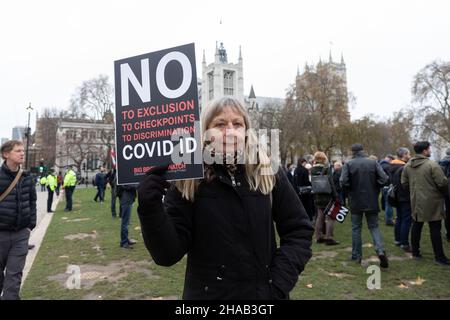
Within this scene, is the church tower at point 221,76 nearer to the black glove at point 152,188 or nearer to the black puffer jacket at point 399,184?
the black puffer jacket at point 399,184

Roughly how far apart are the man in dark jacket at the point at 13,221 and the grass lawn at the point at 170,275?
33.6 inches

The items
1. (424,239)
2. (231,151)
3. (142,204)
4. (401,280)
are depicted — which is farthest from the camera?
(424,239)

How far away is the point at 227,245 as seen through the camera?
1906 mm

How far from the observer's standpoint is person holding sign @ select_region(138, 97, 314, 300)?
72.2 inches

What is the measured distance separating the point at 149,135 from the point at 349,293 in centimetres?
390

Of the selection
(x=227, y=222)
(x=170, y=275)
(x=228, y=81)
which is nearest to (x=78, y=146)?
(x=228, y=81)

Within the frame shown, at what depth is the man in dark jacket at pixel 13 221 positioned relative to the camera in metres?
4.04

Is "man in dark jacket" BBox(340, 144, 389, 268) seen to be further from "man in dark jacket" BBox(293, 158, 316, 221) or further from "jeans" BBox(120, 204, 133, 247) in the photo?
"jeans" BBox(120, 204, 133, 247)

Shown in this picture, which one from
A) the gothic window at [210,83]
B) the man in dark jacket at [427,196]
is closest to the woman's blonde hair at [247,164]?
the man in dark jacket at [427,196]

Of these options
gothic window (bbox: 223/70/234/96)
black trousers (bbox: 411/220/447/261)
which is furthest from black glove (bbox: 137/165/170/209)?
gothic window (bbox: 223/70/234/96)

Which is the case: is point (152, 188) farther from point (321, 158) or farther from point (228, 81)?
point (228, 81)

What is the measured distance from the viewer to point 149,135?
2158mm
